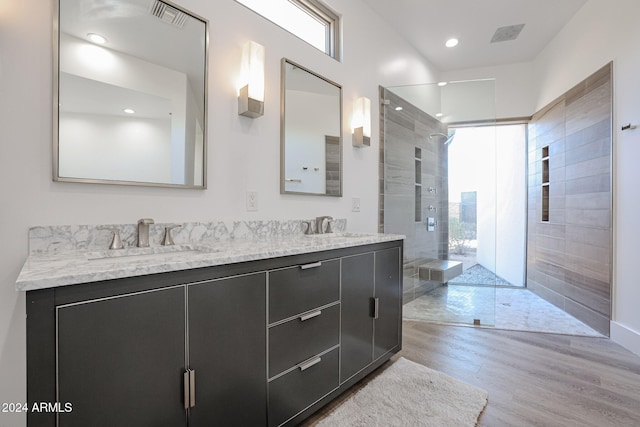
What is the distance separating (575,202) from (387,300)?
246 cm

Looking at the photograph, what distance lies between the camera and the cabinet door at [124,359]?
849 mm

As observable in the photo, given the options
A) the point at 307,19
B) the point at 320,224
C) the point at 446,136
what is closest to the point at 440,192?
the point at 446,136

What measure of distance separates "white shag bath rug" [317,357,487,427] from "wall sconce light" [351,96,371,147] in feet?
5.98

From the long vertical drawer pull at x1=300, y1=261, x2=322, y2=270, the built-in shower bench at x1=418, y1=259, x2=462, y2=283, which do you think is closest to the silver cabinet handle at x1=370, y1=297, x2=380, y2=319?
the long vertical drawer pull at x1=300, y1=261, x2=322, y2=270

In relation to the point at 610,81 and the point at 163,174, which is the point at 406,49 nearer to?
the point at 610,81

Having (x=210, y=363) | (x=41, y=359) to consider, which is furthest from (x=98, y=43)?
(x=210, y=363)

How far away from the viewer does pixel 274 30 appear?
6.86 ft

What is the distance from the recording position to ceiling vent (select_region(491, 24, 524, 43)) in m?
3.36

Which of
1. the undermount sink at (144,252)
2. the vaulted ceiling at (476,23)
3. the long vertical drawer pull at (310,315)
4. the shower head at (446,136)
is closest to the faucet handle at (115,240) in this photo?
the undermount sink at (144,252)

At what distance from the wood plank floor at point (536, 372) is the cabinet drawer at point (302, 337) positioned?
1.25 ft

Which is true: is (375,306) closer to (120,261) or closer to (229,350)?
(229,350)

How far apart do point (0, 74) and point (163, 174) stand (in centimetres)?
65

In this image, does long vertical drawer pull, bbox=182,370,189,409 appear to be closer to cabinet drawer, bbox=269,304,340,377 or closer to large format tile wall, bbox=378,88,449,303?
cabinet drawer, bbox=269,304,340,377

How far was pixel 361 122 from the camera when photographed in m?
2.71
